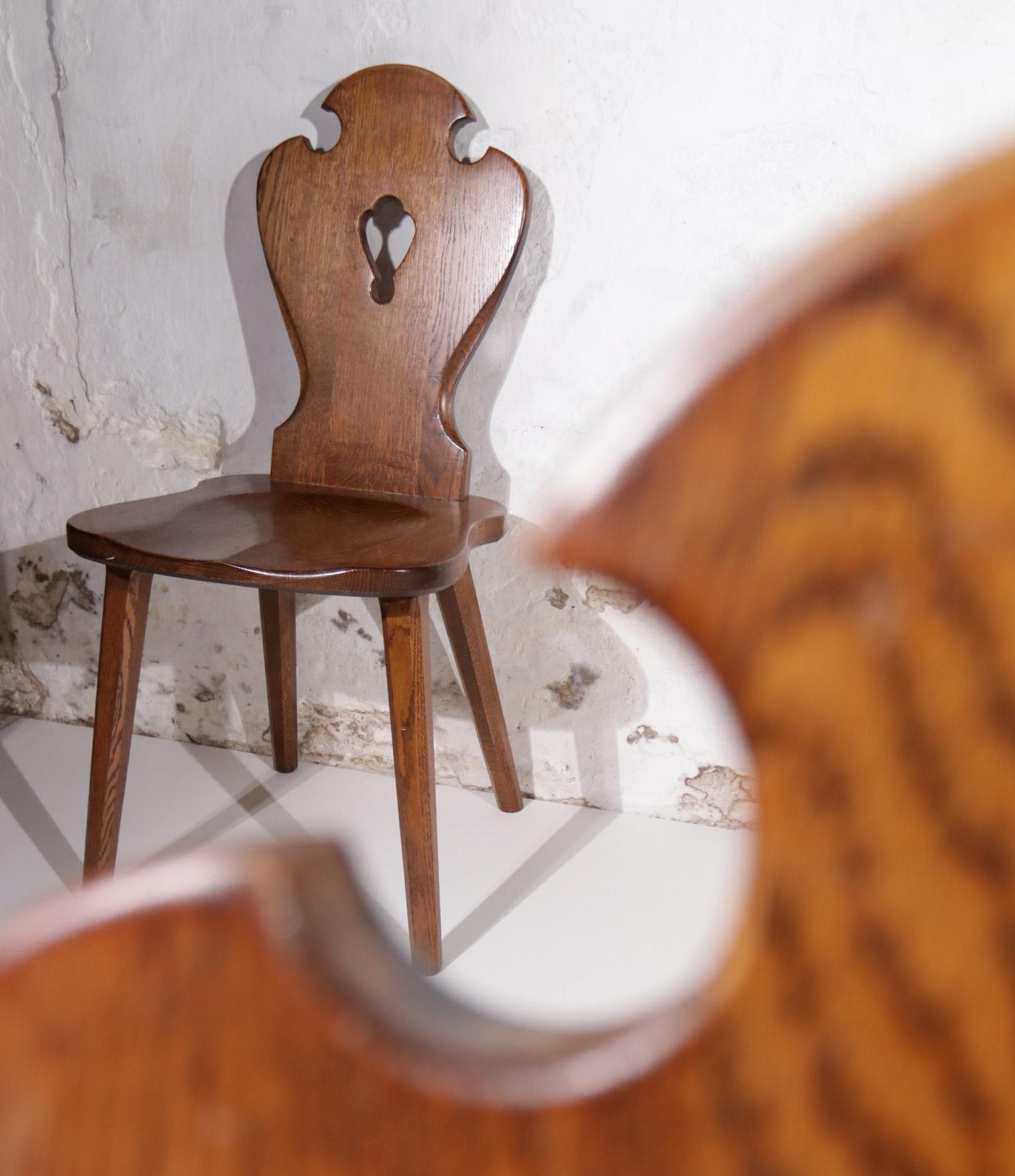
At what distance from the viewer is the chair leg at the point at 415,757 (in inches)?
45.9

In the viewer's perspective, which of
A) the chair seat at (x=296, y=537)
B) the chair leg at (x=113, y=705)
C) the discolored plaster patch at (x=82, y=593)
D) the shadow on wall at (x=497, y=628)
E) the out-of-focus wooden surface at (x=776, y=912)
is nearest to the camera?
the out-of-focus wooden surface at (x=776, y=912)

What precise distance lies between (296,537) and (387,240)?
61cm

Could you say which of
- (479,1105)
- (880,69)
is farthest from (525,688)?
(479,1105)

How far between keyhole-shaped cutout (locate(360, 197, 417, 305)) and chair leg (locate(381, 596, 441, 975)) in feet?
2.03

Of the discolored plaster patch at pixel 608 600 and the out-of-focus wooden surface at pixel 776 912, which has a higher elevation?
the out-of-focus wooden surface at pixel 776 912

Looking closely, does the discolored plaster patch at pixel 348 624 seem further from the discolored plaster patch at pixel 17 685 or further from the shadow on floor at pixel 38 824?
the discolored plaster patch at pixel 17 685

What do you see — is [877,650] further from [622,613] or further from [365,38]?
[365,38]

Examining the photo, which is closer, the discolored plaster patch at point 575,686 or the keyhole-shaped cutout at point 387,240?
the keyhole-shaped cutout at point 387,240

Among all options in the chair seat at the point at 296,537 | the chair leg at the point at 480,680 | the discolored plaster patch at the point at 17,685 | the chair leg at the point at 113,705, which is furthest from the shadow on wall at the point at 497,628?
the discolored plaster patch at the point at 17,685

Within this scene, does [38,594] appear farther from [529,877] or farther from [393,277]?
[529,877]

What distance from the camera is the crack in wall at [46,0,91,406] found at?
1.63 metres

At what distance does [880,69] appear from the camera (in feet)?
4.36

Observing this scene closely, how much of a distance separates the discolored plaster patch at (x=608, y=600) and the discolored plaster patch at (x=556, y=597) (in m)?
0.04

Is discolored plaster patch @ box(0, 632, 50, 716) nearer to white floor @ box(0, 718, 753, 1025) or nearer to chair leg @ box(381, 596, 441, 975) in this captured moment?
white floor @ box(0, 718, 753, 1025)
